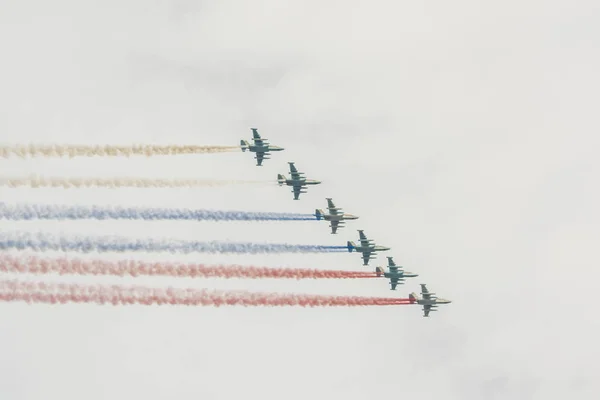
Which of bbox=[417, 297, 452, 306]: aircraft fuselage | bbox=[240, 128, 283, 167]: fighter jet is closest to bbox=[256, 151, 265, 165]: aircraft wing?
bbox=[240, 128, 283, 167]: fighter jet

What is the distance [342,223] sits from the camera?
119812 millimetres

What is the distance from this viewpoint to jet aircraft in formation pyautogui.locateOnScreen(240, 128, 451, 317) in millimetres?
116438

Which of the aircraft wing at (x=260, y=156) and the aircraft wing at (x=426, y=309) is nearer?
the aircraft wing at (x=260, y=156)

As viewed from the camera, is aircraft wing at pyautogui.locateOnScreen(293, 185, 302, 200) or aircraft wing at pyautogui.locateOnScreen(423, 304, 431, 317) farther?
aircraft wing at pyautogui.locateOnScreen(423, 304, 431, 317)

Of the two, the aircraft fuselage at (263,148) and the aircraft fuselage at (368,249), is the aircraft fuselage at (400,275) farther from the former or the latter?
the aircraft fuselage at (263,148)

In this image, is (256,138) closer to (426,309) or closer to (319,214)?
(319,214)

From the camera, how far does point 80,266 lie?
255ft

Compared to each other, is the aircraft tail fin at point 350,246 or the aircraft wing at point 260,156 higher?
the aircraft wing at point 260,156

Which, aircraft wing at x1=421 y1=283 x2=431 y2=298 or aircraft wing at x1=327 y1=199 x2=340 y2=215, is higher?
aircraft wing at x1=327 y1=199 x2=340 y2=215

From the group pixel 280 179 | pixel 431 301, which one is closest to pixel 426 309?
pixel 431 301

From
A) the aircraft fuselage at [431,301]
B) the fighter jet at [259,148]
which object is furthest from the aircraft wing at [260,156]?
the aircraft fuselage at [431,301]

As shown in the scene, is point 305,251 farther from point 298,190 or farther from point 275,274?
point 298,190

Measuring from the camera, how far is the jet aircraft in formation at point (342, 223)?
4584 inches

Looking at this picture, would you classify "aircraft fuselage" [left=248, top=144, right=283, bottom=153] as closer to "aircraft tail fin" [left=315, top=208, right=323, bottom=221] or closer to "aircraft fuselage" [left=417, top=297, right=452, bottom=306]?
"aircraft tail fin" [left=315, top=208, right=323, bottom=221]
